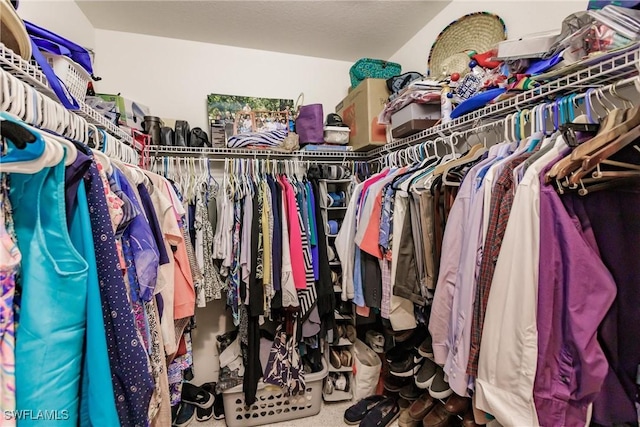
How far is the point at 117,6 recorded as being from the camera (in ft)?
5.70

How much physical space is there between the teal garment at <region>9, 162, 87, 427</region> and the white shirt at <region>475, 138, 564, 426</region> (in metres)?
0.95

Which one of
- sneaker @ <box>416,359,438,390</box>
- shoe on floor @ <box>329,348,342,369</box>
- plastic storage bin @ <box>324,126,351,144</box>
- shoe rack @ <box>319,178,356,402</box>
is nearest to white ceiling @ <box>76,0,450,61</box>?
plastic storage bin @ <box>324,126,351,144</box>

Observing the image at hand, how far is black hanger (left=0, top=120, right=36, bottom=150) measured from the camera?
1.51 feet

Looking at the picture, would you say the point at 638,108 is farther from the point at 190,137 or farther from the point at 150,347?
the point at 190,137

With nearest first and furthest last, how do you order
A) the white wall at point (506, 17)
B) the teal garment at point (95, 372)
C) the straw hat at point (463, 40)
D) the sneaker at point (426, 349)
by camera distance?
the teal garment at point (95, 372) → the white wall at point (506, 17) → the sneaker at point (426, 349) → the straw hat at point (463, 40)

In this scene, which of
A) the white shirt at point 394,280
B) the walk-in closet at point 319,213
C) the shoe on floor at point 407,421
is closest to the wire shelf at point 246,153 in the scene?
the walk-in closet at point 319,213

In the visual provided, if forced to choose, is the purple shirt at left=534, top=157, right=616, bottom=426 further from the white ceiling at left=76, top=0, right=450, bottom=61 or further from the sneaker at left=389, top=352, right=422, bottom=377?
the white ceiling at left=76, top=0, right=450, bottom=61

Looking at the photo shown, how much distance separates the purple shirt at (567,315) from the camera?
0.72m

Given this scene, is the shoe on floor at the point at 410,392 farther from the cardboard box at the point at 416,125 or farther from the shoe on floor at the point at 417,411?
the cardboard box at the point at 416,125

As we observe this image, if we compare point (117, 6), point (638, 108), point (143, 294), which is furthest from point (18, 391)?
point (117, 6)

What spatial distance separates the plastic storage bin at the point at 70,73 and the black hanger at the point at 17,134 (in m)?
0.66

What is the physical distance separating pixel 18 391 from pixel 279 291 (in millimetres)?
1199

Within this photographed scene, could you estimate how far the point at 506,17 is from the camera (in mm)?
1495

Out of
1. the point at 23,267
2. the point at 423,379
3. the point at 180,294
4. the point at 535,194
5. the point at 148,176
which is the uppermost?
the point at 148,176
